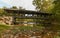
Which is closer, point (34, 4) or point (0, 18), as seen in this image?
point (0, 18)

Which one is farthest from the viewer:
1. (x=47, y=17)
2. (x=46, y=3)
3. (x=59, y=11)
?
(x=46, y=3)

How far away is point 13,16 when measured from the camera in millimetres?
12773

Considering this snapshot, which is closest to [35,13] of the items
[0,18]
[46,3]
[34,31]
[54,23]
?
[54,23]

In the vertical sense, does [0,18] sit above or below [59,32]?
above

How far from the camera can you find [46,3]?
25.9m

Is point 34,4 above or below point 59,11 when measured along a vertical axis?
below

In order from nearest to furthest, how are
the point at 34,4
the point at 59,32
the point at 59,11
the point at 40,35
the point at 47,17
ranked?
the point at 40,35
the point at 59,32
the point at 59,11
the point at 47,17
the point at 34,4

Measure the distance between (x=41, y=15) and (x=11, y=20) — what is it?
11.4 ft

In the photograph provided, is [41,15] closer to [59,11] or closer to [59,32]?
[59,11]

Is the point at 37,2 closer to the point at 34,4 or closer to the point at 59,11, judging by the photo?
the point at 34,4

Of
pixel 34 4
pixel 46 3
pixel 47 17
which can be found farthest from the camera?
pixel 34 4

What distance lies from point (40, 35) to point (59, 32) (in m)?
1.83

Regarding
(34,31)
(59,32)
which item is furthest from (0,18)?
(59,32)

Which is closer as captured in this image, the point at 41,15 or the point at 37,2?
the point at 41,15
